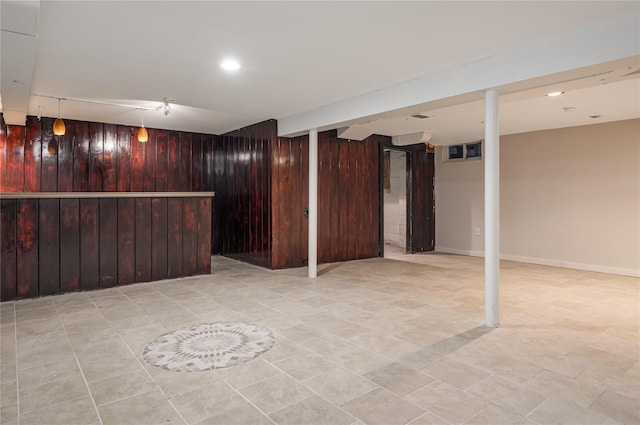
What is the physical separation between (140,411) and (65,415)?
40 centimetres

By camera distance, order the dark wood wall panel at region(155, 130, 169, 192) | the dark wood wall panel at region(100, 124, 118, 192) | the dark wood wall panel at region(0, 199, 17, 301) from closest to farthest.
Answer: the dark wood wall panel at region(0, 199, 17, 301), the dark wood wall panel at region(100, 124, 118, 192), the dark wood wall panel at region(155, 130, 169, 192)

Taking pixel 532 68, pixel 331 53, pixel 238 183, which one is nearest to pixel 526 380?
pixel 532 68

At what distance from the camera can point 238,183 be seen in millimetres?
7449

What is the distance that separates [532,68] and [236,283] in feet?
14.3

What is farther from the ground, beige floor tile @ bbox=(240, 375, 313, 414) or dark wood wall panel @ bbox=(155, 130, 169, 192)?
dark wood wall panel @ bbox=(155, 130, 169, 192)

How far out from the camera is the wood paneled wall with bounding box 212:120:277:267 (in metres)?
6.60

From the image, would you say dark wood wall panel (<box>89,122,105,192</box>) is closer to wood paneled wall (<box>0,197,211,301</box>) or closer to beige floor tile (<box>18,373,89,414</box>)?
wood paneled wall (<box>0,197,211,301</box>)

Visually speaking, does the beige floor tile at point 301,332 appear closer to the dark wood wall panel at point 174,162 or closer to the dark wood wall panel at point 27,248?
the dark wood wall panel at point 27,248

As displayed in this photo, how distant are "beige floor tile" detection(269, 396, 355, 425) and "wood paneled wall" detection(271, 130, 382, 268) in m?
4.29

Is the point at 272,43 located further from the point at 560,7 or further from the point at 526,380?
the point at 526,380

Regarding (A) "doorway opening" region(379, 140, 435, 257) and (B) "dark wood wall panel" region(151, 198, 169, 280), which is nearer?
(B) "dark wood wall panel" region(151, 198, 169, 280)

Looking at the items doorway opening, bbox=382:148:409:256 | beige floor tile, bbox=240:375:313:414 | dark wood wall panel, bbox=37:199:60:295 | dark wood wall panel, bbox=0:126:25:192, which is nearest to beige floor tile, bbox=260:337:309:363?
beige floor tile, bbox=240:375:313:414

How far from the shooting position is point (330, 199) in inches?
283

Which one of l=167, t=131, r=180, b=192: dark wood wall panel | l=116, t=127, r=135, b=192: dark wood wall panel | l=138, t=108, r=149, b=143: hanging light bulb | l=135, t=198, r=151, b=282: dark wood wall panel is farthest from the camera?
l=167, t=131, r=180, b=192: dark wood wall panel
